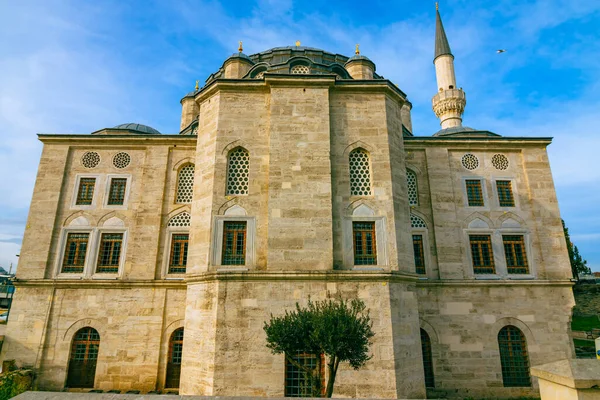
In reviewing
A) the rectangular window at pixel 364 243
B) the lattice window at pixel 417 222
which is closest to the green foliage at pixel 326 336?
the rectangular window at pixel 364 243

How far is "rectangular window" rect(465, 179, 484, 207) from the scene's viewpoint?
13727mm

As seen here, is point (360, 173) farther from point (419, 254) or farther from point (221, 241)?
point (221, 241)

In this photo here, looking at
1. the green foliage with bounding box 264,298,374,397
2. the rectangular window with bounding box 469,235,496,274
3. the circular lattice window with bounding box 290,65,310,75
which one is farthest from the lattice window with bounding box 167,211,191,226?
the rectangular window with bounding box 469,235,496,274

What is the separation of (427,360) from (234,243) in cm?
788

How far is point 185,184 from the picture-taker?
13914 millimetres

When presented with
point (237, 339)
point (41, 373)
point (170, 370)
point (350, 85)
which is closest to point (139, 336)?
point (170, 370)

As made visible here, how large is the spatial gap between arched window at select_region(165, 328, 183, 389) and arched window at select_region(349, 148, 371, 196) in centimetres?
793

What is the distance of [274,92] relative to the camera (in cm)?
1094

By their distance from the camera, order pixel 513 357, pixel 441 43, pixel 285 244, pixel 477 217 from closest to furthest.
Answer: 1. pixel 285 244
2. pixel 513 357
3. pixel 477 217
4. pixel 441 43

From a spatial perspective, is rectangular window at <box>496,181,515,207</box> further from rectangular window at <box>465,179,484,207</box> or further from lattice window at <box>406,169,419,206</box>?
lattice window at <box>406,169,419,206</box>

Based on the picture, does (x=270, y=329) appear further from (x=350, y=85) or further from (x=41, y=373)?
(x=41, y=373)

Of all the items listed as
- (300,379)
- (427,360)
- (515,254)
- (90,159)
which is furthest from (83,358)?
(515,254)

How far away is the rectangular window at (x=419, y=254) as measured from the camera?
1289 centimetres

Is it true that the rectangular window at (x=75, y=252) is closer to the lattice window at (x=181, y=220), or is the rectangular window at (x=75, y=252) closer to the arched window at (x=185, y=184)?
the lattice window at (x=181, y=220)
